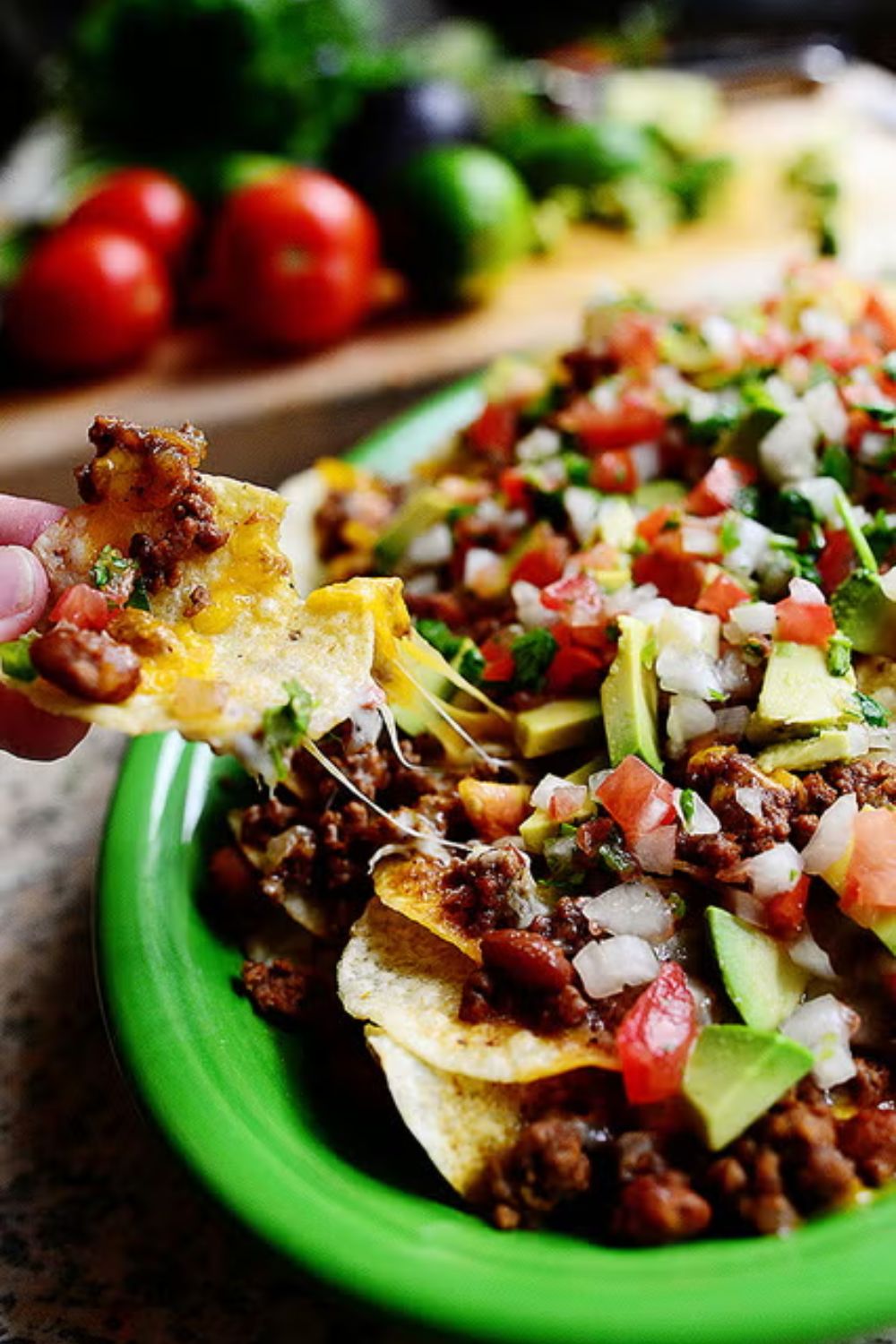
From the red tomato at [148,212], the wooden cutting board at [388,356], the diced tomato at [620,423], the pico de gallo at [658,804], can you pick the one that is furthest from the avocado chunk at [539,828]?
the red tomato at [148,212]

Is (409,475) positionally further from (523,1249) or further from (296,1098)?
(523,1249)

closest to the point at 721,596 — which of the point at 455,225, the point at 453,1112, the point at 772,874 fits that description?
the point at 772,874

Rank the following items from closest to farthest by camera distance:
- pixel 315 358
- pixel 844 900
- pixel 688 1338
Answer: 1. pixel 688 1338
2. pixel 844 900
3. pixel 315 358

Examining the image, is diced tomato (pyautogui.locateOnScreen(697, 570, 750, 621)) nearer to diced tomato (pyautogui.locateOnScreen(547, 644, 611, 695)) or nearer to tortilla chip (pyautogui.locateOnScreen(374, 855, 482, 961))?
diced tomato (pyautogui.locateOnScreen(547, 644, 611, 695))

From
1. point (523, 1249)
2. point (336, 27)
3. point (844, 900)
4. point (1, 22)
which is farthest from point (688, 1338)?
point (1, 22)

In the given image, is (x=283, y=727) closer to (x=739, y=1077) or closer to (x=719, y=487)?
(x=739, y=1077)

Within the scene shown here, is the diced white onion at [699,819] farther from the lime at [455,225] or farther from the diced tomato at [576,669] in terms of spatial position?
the lime at [455,225]
